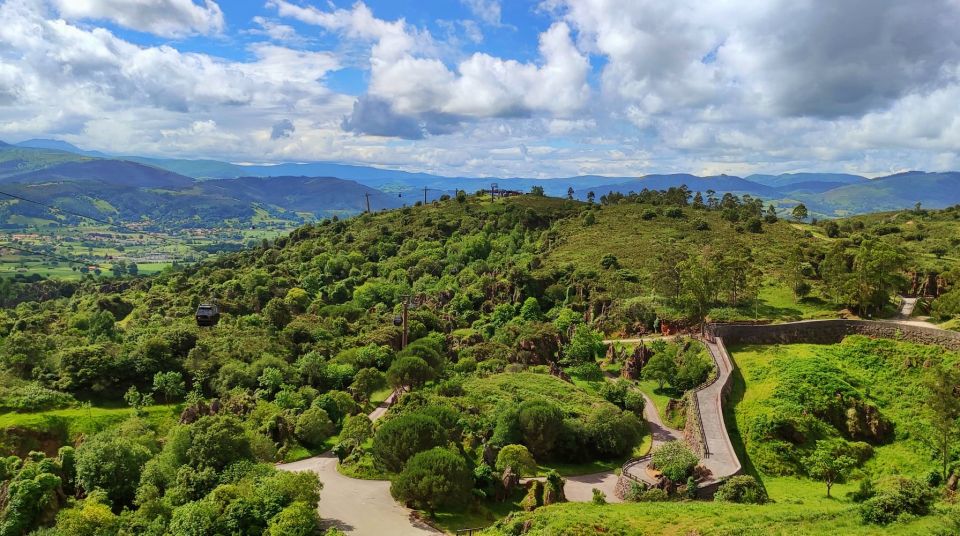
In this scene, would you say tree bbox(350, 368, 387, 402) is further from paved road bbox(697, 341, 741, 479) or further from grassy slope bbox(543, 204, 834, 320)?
grassy slope bbox(543, 204, 834, 320)

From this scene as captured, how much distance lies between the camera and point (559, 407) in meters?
48.6

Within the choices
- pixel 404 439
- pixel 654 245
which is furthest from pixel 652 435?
pixel 654 245

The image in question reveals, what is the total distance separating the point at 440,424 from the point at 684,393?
2302 centimetres

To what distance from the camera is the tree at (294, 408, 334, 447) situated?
160 ft

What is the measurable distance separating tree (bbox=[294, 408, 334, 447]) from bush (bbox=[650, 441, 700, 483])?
89.1ft

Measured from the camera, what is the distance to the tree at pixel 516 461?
3962 centimetres

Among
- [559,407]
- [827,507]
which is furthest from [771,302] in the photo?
[827,507]

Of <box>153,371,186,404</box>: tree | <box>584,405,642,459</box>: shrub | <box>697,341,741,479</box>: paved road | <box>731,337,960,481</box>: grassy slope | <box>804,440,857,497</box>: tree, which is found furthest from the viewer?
<box>153,371,186,404</box>: tree

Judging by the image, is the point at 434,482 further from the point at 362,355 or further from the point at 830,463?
the point at 362,355

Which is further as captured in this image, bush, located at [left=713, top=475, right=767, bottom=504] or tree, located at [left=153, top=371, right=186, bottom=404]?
tree, located at [left=153, top=371, right=186, bottom=404]

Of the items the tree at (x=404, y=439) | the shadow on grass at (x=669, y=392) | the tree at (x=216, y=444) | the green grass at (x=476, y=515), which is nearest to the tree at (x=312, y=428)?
the tree at (x=216, y=444)

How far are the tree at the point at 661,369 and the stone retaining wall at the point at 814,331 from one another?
585 cm

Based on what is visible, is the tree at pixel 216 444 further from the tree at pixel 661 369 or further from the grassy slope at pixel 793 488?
the tree at pixel 661 369

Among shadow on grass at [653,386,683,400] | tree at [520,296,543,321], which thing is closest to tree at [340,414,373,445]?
shadow on grass at [653,386,683,400]
